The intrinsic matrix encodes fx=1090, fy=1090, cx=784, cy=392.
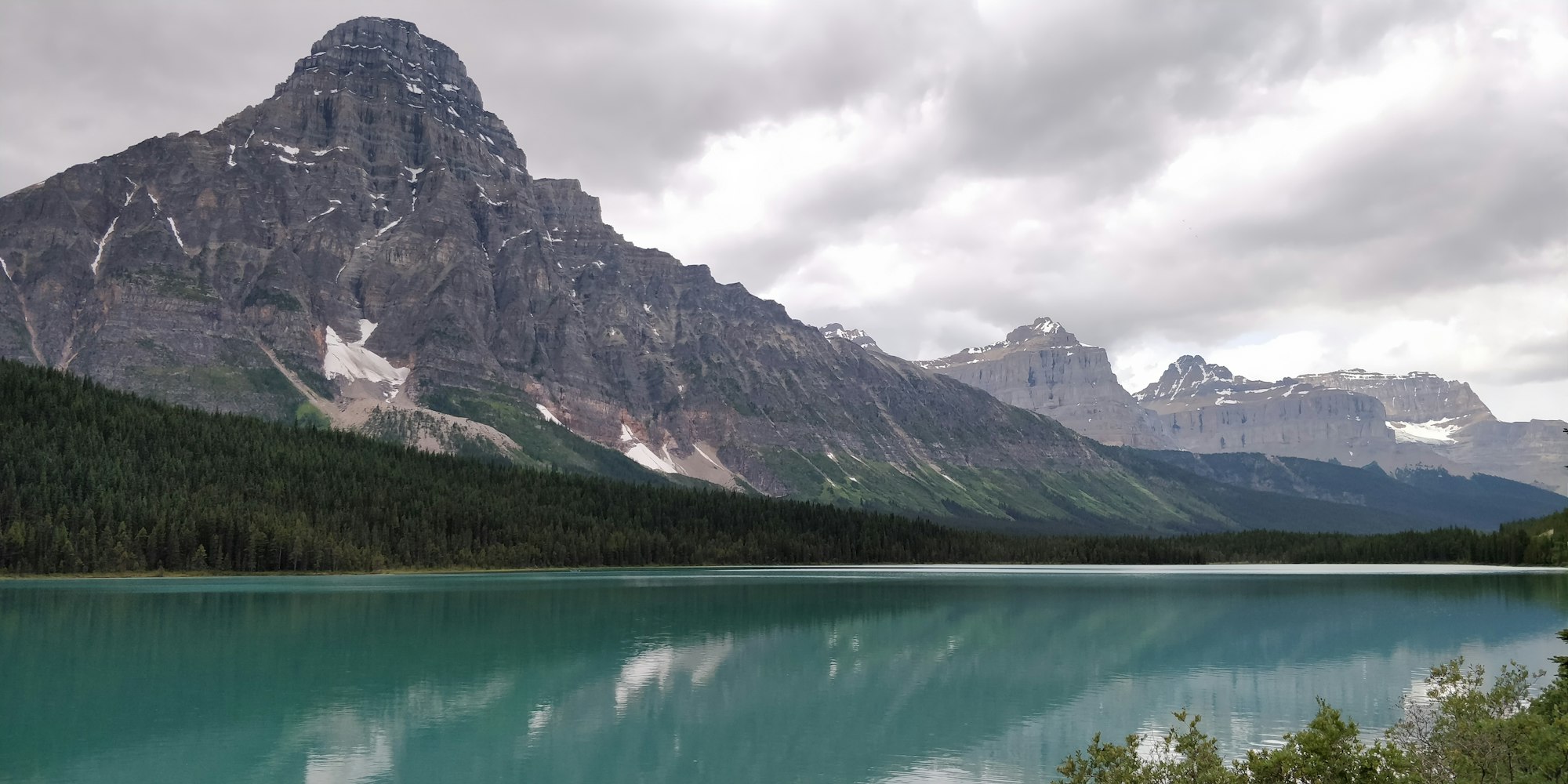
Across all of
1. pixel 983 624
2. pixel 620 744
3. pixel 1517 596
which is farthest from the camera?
pixel 1517 596

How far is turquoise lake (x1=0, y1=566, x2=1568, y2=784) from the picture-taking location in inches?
1809

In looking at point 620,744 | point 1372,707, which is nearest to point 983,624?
point 1372,707

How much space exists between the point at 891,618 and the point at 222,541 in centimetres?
12557

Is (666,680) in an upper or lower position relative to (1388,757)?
lower

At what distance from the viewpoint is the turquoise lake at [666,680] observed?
45938 millimetres

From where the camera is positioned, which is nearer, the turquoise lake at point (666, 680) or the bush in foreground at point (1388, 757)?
the bush in foreground at point (1388, 757)

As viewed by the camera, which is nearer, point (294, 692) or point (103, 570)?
point (294, 692)

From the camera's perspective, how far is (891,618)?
366ft

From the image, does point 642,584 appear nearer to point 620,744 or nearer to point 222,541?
point 222,541

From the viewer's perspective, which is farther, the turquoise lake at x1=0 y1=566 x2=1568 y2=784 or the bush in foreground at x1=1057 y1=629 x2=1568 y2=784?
the turquoise lake at x1=0 y1=566 x2=1568 y2=784

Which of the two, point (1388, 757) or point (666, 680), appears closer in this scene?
point (1388, 757)

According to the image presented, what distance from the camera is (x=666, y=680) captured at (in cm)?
6825

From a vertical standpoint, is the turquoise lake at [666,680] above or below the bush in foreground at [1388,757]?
below

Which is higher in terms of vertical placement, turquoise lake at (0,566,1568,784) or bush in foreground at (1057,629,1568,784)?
bush in foreground at (1057,629,1568,784)
